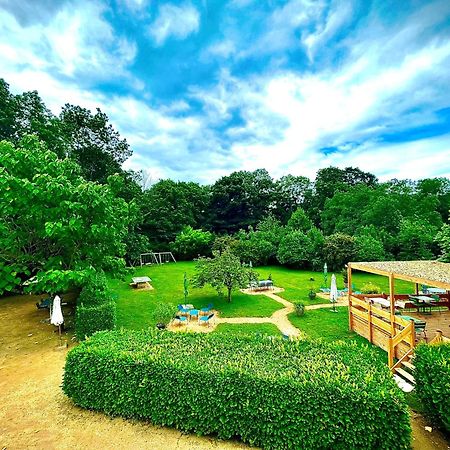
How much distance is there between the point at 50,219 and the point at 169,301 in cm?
907

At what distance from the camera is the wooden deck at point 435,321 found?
10466 mm

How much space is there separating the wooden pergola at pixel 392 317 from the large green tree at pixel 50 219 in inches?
386

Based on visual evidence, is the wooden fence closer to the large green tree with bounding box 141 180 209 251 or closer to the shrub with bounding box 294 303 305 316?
the shrub with bounding box 294 303 305 316

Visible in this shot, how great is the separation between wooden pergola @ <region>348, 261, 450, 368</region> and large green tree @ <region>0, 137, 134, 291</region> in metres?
9.80

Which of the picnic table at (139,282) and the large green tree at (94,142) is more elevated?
the large green tree at (94,142)

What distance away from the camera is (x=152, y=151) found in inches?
1337

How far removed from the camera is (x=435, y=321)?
11617 mm

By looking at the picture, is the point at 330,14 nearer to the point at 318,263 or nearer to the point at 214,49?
the point at 214,49

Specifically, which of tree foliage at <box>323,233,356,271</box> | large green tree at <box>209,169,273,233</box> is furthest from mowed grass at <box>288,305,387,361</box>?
large green tree at <box>209,169,273,233</box>

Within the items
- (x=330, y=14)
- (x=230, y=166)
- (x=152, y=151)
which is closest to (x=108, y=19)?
(x=330, y=14)

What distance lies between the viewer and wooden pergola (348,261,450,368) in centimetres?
809

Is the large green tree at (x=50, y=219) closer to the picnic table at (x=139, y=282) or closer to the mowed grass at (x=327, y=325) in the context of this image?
the mowed grass at (x=327, y=325)

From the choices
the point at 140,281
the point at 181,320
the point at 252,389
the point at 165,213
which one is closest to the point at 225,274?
the point at 181,320

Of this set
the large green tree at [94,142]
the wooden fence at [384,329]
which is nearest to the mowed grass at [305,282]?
the wooden fence at [384,329]
